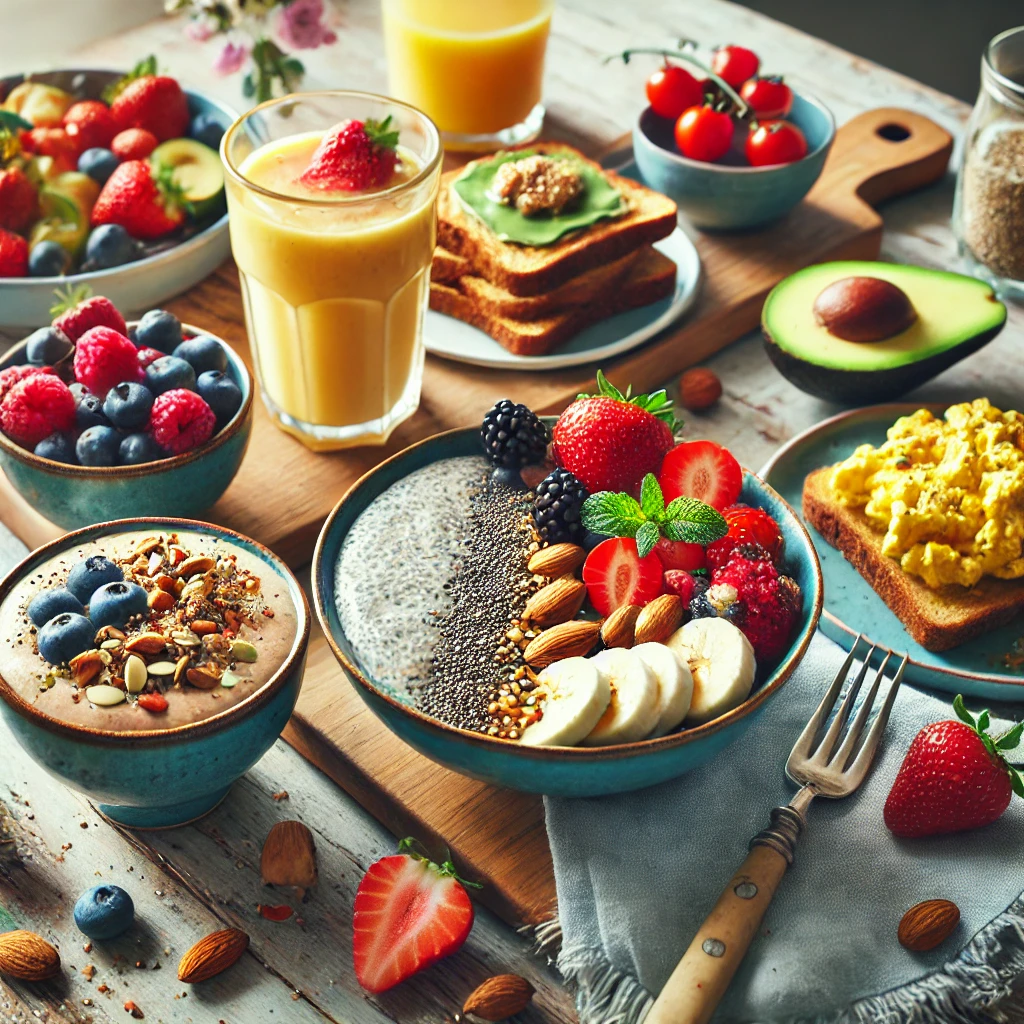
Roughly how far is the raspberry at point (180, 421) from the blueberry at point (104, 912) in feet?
1.79

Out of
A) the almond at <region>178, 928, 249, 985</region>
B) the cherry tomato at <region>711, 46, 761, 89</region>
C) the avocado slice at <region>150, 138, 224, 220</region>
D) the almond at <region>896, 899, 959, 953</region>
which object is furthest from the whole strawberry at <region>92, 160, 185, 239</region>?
the almond at <region>896, 899, 959, 953</region>

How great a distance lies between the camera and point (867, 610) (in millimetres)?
1552

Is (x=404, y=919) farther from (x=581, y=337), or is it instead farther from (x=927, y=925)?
(x=581, y=337)

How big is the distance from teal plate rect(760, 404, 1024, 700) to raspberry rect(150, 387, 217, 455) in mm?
753

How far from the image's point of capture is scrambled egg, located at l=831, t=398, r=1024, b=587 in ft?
4.84

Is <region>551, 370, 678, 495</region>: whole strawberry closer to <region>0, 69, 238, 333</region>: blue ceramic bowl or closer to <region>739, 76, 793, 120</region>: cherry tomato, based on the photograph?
<region>0, 69, 238, 333</region>: blue ceramic bowl

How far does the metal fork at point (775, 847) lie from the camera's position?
42.2 inches

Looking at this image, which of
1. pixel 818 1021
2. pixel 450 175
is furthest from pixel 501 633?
pixel 450 175

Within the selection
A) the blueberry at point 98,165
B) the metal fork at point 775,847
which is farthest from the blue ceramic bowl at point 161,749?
the blueberry at point 98,165

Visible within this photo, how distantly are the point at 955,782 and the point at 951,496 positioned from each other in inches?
16.2

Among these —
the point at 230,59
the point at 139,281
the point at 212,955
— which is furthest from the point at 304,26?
the point at 212,955

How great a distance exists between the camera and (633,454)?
1394mm

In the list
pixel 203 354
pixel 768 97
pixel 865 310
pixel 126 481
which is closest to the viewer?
pixel 126 481

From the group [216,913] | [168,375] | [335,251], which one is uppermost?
[335,251]
